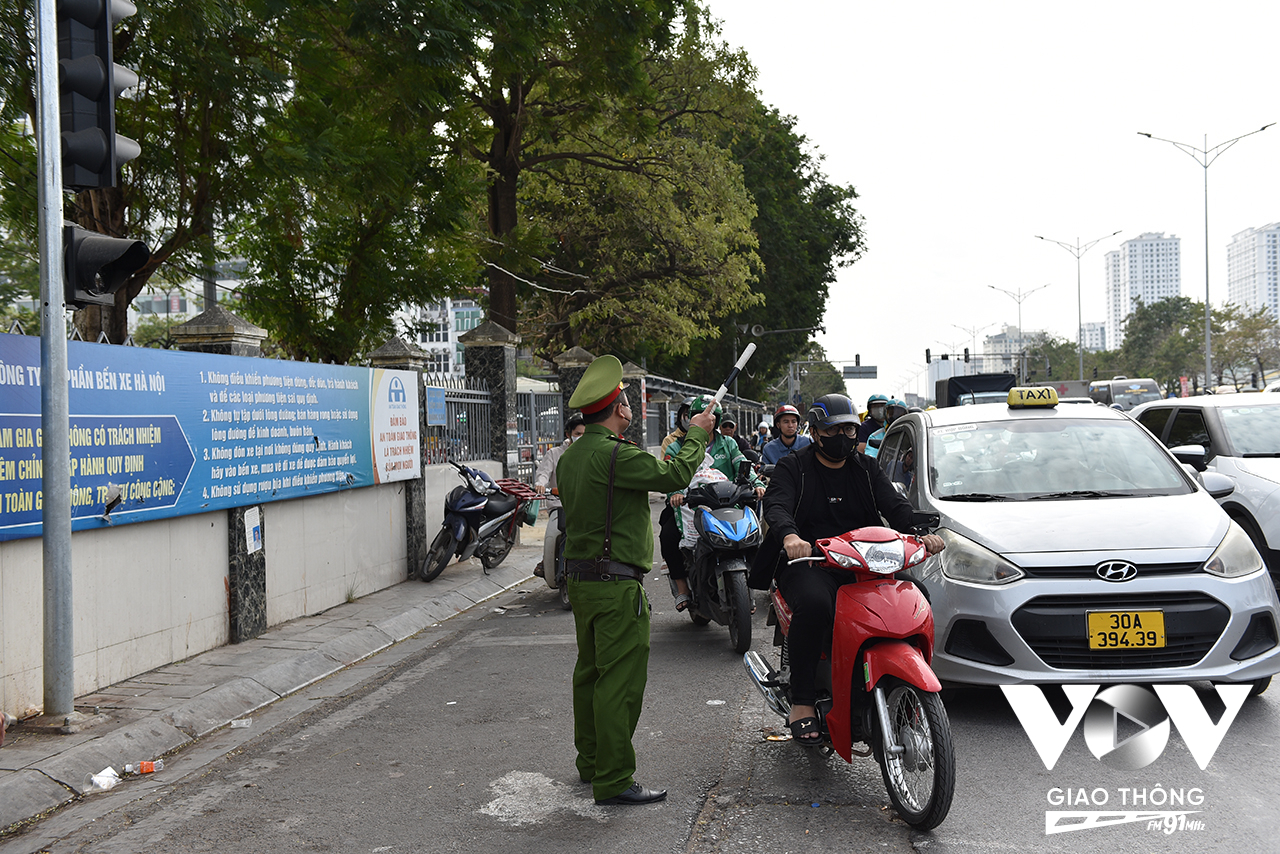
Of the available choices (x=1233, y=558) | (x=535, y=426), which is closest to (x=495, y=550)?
(x=535, y=426)

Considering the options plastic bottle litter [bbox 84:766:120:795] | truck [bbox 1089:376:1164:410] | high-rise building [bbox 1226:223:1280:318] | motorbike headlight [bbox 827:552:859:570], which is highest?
high-rise building [bbox 1226:223:1280:318]

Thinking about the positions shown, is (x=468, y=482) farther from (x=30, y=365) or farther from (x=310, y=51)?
(x=30, y=365)

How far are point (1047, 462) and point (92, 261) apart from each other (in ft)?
18.3

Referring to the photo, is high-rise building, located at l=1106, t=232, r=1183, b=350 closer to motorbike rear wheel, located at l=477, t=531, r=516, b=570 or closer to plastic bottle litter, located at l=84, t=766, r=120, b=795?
motorbike rear wheel, located at l=477, t=531, r=516, b=570

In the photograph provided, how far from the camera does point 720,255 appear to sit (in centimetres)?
2772

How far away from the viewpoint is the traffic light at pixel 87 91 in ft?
19.7

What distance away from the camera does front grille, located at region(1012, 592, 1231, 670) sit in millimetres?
5141

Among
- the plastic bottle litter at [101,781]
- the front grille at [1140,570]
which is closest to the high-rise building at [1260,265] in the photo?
the front grille at [1140,570]

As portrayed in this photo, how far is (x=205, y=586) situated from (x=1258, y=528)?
26.6 feet

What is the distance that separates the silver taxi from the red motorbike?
102 cm

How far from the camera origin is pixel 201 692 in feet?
22.0

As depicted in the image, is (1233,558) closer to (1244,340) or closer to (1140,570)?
(1140,570)

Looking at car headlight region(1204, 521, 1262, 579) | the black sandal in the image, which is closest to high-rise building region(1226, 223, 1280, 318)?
car headlight region(1204, 521, 1262, 579)

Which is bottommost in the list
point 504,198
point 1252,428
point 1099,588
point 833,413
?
point 1099,588
